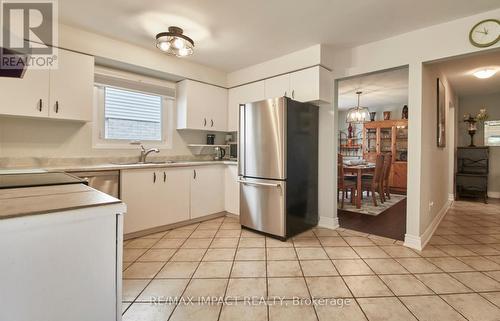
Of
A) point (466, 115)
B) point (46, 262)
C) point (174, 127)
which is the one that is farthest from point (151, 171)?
point (466, 115)

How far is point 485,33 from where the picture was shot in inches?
85.3

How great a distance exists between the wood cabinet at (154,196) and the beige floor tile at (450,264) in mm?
2721

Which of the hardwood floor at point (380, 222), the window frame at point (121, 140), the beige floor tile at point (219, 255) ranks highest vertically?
the window frame at point (121, 140)

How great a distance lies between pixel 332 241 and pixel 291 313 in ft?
4.45

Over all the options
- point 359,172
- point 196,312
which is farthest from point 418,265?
point 359,172

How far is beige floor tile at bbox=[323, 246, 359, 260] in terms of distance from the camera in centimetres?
232

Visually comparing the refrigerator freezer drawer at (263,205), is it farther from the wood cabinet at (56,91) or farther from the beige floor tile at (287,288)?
the wood cabinet at (56,91)

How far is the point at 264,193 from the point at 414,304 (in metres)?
1.64

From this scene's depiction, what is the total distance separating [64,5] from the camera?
213cm

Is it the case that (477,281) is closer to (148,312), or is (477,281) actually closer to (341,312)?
(341,312)

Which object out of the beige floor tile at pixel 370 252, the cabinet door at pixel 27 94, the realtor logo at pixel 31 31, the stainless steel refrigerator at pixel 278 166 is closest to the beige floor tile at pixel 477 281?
the beige floor tile at pixel 370 252

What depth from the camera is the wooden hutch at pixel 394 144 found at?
6055mm

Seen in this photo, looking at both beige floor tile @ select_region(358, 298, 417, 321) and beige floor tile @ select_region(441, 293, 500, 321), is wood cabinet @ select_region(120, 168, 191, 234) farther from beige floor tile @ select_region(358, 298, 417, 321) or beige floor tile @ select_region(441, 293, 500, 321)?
beige floor tile @ select_region(441, 293, 500, 321)

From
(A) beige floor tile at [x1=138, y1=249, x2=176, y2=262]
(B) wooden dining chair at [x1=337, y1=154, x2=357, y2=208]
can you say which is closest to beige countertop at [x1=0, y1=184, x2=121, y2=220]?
(A) beige floor tile at [x1=138, y1=249, x2=176, y2=262]
